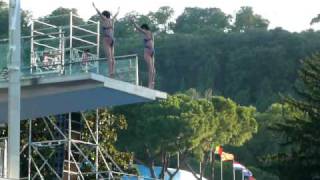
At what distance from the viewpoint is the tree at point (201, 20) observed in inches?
5394

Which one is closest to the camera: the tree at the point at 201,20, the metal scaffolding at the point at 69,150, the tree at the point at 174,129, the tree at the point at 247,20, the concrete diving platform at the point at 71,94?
the concrete diving platform at the point at 71,94

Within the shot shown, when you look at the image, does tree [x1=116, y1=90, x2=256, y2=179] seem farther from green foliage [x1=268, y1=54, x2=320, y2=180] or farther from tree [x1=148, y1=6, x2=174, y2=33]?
tree [x1=148, y1=6, x2=174, y2=33]

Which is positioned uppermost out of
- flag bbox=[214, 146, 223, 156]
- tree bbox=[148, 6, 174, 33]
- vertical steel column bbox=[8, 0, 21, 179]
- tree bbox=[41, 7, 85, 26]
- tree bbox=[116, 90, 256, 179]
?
tree bbox=[148, 6, 174, 33]

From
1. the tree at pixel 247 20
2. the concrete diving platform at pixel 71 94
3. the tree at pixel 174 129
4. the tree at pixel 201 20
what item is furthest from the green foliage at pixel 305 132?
the tree at pixel 247 20

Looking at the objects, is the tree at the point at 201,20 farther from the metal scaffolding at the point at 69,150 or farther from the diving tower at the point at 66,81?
the diving tower at the point at 66,81

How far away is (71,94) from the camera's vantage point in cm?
2480

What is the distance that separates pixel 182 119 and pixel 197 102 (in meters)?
3.34

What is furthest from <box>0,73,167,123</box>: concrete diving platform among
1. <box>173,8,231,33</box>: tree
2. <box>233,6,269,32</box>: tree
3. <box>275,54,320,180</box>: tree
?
<box>233,6,269,32</box>: tree

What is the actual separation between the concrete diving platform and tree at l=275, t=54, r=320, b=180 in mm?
7927

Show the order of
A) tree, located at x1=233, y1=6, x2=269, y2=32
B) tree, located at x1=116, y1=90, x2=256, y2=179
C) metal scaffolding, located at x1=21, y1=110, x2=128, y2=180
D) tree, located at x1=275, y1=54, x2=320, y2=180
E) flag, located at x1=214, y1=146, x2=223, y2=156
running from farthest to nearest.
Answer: tree, located at x1=233, y1=6, x2=269, y2=32, tree, located at x1=116, y1=90, x2=256, y2=179, flag, located at x1=214, y1=146, x2=223, y2=156, tree, located at x1=275, y1=54, x2=320, y2=180, metal scaffolding, located at x1=21, y1=110, x2=128, y2=180

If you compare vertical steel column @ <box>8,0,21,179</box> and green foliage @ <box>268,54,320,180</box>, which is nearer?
vertical steel column @ <box>8,0,21,179</box>

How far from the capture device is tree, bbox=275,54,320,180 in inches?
1276

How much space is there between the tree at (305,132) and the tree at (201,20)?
10174 cm

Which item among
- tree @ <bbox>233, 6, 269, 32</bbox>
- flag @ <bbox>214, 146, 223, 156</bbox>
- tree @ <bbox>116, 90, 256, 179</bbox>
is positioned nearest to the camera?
flag @ <bbox>214, 146, 223, 156</bbox>
